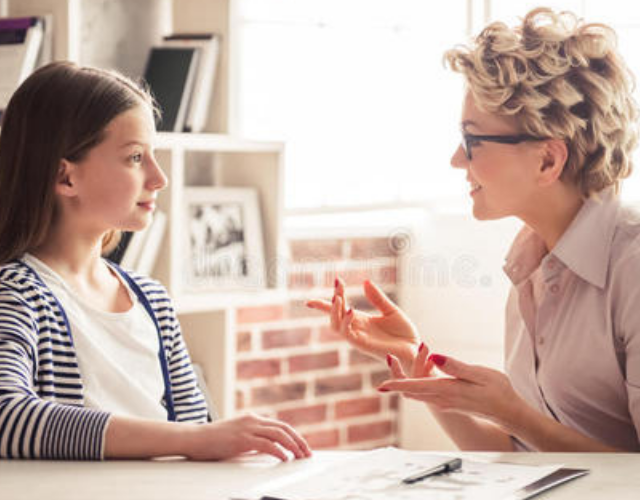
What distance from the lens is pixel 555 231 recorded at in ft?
7.08

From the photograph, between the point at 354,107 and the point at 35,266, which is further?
the point at 354,107

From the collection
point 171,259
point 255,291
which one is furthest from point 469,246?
point 171,259

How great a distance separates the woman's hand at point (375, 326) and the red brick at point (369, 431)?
214 cm

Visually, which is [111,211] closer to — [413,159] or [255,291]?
[255,291]

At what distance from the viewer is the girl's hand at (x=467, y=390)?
1.72 m

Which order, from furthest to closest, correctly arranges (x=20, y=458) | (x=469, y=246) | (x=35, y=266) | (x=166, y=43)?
(x=469, y=246), (x=166, y=43), (x=35, y=266), (x=20, y=458)

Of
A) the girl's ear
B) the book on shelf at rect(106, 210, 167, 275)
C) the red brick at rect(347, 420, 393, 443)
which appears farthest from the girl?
the red brick at rect(347, 420, 393, 443)

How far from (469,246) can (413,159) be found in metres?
0.46

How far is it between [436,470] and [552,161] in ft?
2.87

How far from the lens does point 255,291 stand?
3.36 meters

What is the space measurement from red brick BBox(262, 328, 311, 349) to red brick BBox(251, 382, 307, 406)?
0.15 metres

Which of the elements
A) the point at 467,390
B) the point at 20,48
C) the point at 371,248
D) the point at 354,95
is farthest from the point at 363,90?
the point at 467,390

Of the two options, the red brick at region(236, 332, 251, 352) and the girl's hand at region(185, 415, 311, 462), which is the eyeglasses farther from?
the red brick at region(236, 332, 251, 352)

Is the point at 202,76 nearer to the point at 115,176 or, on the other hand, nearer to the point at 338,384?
the point at 115,176
